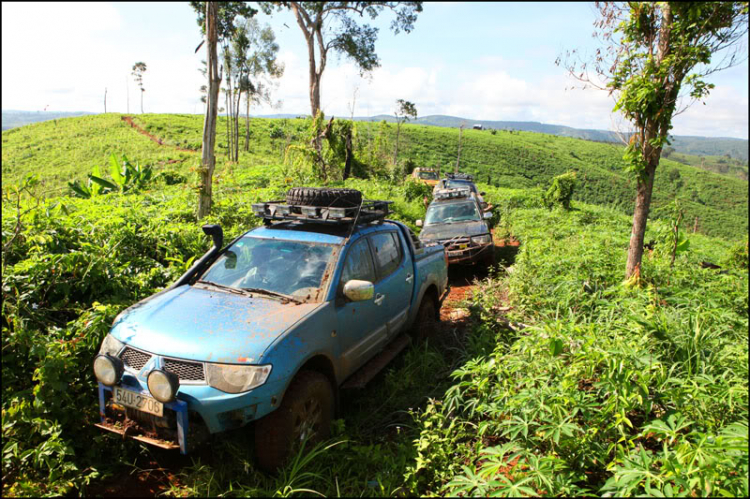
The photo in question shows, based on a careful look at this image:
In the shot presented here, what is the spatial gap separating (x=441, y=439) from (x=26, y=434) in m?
2.96

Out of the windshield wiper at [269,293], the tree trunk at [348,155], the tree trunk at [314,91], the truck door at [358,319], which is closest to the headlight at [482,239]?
the truck door at [358,319]

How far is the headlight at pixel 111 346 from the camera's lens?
3.16 metres

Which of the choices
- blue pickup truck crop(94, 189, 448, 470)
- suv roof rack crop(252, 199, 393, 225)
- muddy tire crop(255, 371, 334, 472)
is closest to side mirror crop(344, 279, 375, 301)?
blue pickup truck crop(94, 189, 448, 470)

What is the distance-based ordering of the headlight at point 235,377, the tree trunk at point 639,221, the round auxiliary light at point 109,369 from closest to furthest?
the headlight at point 235,377, the round auxiliary light at point 109,369, the tree trunk at point 639,221

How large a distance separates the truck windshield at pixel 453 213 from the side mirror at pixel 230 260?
23.1 feet

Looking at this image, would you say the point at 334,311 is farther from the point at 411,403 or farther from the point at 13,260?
the point at 13,260

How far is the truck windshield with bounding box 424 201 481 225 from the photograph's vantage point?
1070cm

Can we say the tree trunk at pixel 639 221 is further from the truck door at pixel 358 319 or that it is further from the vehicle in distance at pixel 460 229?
the truck door at pixel 358 319

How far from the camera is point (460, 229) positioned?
387 inches

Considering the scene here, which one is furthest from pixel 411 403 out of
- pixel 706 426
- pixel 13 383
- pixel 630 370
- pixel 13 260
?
pixel 13 260

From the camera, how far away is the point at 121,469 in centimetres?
315

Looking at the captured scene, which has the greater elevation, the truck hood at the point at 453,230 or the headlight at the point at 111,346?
the truck hood at the point at 453,230

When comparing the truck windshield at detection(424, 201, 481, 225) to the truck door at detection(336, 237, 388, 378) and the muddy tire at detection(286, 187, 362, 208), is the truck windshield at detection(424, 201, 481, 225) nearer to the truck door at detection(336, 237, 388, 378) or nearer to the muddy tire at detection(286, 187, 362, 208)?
the muddy tire at detection(286, 187, 362, 208)

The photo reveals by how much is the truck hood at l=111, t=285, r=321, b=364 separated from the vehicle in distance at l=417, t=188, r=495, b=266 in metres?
5.07
